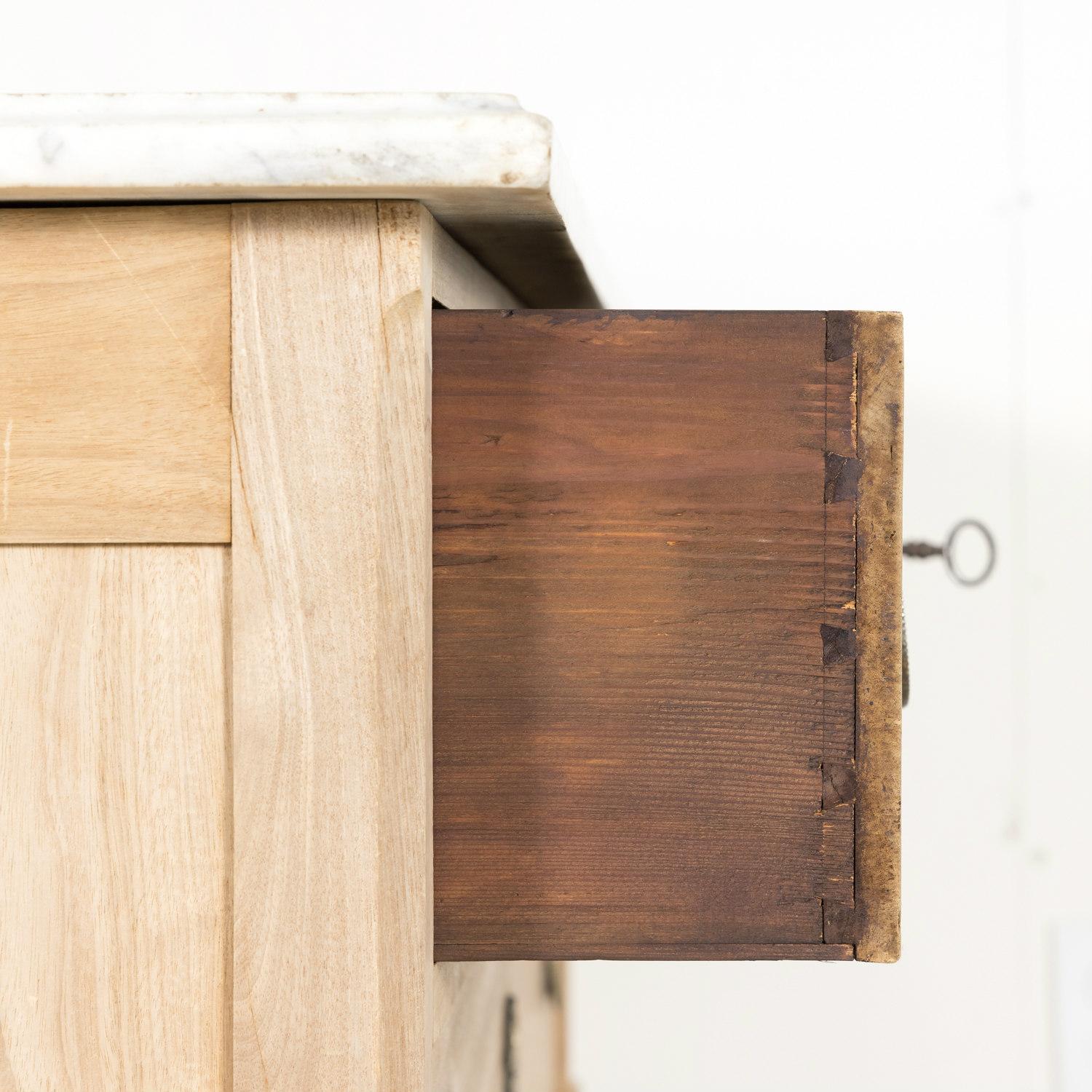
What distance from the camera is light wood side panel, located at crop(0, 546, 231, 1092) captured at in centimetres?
39

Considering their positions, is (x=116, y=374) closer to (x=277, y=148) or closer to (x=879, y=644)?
(x=277, y=148)

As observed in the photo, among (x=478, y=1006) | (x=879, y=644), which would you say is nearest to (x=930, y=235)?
(x=879, y=644)

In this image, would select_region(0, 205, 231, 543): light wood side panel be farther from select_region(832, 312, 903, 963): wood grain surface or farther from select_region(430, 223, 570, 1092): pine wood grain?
select_region(832, 312, 903, 963): wood grain surface

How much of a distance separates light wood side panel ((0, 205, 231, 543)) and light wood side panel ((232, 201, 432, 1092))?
1cm

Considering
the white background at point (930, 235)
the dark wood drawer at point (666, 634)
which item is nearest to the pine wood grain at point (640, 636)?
the dark wood drawer at point (666, 634)

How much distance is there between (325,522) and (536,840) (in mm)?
152

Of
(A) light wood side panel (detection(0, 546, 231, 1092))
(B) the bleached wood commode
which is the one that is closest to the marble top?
(B) the bleached wood commode

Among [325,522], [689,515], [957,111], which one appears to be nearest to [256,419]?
→ [325,522]

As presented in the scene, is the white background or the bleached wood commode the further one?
the white background

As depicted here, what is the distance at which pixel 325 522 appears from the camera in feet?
1.26

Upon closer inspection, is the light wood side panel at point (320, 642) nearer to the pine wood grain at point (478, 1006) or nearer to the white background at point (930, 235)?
the pine wood grain at point (478, 1006)

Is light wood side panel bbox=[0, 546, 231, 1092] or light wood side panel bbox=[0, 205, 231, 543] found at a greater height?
light wood side panel bbox=[0, 205, 231, 543]

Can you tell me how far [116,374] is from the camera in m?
0.39

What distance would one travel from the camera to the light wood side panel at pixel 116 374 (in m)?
0.39
